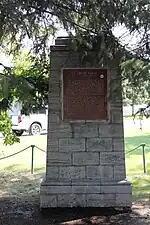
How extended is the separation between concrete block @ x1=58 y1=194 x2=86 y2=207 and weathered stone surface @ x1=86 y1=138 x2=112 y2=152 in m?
0.69

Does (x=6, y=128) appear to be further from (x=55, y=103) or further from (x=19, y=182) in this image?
(x=55, y=103)

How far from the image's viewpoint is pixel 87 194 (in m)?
5.73

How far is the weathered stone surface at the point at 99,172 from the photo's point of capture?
579 centimetres

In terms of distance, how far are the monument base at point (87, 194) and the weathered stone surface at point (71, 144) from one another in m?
0.49

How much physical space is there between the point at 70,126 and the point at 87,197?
105 centimetres

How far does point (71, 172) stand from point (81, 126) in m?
0.68

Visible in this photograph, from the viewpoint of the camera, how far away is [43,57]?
19.2 feet

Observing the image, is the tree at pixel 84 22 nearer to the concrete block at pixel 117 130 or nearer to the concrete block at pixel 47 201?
the concrete block at pixel 117 130

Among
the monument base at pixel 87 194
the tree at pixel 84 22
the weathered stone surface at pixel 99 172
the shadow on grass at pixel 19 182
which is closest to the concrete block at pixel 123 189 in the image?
the monument base at pixel 87 194

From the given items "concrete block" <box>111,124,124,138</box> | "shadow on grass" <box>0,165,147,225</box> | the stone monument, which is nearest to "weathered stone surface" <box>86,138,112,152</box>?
the stone monument

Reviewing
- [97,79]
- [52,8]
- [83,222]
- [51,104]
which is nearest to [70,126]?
[51,104]

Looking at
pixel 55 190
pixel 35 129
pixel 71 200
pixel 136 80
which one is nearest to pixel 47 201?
pixel 55 190

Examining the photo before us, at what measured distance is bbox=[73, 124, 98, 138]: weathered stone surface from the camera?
230 inches

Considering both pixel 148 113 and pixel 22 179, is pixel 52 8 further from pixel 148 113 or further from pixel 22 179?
pixel 22 179
